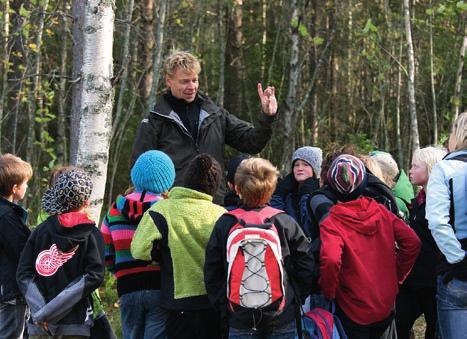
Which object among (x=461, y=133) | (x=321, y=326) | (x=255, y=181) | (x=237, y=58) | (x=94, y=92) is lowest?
(x=321, y=326)

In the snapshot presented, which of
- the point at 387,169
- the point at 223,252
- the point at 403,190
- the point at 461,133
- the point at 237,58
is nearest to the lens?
the point at 223,252

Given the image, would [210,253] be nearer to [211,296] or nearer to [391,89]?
[211,296]

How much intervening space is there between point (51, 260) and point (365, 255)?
6.87 feet

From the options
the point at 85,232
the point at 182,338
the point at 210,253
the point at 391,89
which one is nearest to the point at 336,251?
the point at 210,253

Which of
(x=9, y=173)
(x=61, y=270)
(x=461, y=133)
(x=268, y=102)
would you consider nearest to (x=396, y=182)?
(x=268, y=102)

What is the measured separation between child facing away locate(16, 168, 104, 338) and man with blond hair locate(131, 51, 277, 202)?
0.97 meters

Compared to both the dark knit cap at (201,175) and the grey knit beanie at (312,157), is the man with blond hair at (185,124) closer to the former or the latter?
the grey knit beanie at (312,157)

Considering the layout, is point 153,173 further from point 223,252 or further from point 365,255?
point 365,255

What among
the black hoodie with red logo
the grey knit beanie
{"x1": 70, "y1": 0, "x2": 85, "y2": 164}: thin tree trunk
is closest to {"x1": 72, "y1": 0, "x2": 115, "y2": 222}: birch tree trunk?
{"x1": 70, "y1": 0, "x2": 85, "y2": 164}: thin tree trunk

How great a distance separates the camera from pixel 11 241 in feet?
16.3

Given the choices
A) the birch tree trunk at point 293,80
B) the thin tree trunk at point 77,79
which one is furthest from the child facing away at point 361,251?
the birch tree trunk at point 293,80

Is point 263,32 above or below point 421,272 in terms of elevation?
above

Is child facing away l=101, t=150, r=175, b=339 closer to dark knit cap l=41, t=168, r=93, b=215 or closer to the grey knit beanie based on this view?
dark knit cap l=41, t=168, r=93, b=215

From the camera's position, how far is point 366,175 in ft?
15.9
